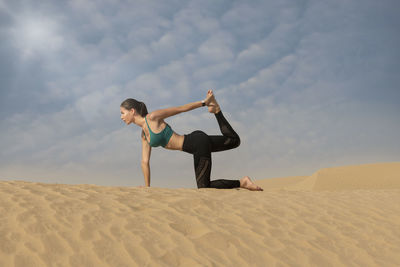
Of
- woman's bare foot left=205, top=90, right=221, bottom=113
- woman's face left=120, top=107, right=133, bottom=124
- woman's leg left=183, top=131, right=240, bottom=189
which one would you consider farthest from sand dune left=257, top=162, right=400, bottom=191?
woman's face left=120, top=107, right=133, bottom=124

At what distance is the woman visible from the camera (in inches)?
253

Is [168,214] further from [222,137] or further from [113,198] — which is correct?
[222,137]

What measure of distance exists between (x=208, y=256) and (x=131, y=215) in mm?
1285

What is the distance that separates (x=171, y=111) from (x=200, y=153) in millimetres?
953

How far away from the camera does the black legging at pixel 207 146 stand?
655 cm

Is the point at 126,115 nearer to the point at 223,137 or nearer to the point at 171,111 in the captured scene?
the point at 171,111

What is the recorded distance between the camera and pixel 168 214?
4648 mm

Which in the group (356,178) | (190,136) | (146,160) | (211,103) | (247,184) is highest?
(211,103)

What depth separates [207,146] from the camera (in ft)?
21.6

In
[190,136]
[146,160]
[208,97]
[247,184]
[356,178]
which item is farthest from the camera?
[356,178]

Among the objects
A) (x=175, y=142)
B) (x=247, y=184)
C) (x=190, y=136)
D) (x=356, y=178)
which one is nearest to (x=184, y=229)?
(x=175, y=142)

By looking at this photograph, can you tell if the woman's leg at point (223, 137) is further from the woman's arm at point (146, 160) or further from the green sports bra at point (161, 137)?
the woman's arm at point (146, 160)

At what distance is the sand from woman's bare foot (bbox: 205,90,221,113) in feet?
5.00

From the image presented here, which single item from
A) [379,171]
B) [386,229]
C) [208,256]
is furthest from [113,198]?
[379,171]
